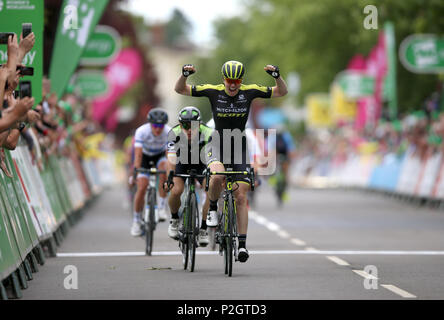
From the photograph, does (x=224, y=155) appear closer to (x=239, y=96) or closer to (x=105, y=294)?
(x=239, y=96)

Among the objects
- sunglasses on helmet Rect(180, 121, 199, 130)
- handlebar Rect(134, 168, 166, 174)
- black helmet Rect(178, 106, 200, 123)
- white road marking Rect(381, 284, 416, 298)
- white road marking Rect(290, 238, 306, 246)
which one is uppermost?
black helmet Rect(178, 106, 200, 123)

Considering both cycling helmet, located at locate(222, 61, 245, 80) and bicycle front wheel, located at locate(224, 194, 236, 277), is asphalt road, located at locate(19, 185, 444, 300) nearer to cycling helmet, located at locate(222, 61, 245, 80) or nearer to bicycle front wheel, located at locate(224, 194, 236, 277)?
bicycle front wheel, located at locate(224, 194, 236, 277)

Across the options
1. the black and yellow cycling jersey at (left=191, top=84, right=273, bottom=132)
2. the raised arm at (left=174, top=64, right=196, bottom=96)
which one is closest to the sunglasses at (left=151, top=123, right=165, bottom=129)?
the raised arm at (left=174, top=64, right=196, bottom=96)

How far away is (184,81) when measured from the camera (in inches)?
546

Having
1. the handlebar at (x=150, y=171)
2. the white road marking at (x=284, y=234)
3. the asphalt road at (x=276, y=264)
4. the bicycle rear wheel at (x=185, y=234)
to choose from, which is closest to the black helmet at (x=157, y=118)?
the handlebar at (x=150, y=171)

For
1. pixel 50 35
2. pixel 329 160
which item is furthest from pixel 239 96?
pixel 329 160

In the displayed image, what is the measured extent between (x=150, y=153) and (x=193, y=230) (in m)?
4.15

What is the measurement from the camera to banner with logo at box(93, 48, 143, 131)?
170 ft

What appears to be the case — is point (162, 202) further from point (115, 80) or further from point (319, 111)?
point (319, 111)

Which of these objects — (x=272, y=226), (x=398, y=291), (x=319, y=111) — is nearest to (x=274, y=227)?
(x=272, y=226)

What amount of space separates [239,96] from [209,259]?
2812mm

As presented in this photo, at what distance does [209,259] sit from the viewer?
1592 centimetres

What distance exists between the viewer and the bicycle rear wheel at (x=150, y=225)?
54.5 ft

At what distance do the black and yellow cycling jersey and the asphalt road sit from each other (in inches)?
63.0
